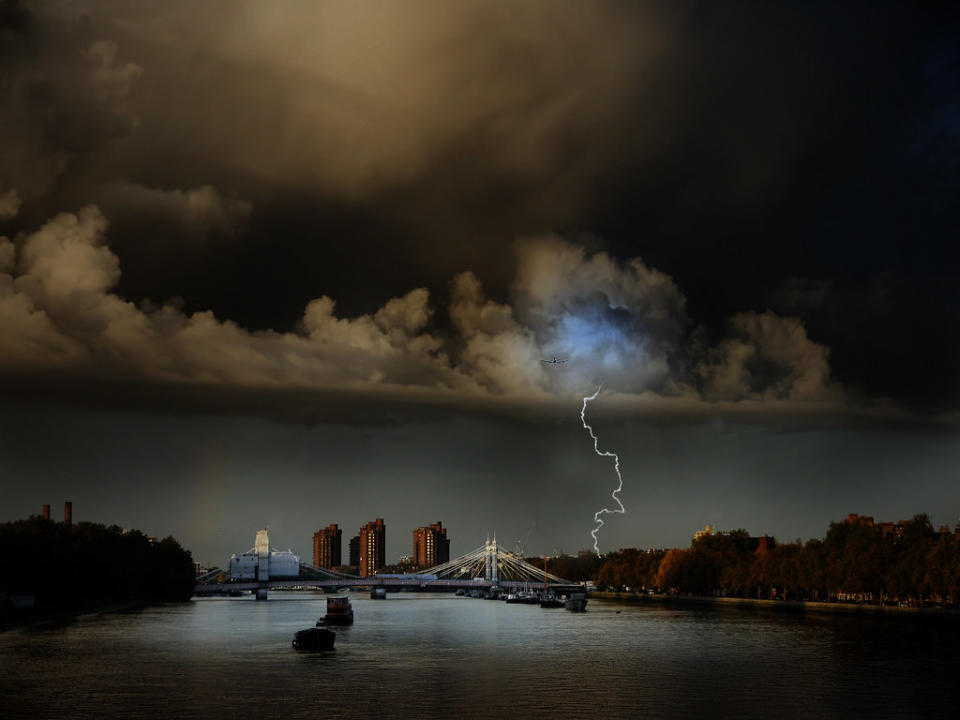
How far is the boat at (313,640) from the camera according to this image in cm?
7606

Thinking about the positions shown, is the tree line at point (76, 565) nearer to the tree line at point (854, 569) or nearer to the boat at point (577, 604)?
the boat at point (577, 604)

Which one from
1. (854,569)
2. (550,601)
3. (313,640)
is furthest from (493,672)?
(550,601)

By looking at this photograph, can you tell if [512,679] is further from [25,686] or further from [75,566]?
[75,566]

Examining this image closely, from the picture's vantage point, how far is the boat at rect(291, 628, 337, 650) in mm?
76062

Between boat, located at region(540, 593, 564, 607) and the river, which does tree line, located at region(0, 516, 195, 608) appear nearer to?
the river

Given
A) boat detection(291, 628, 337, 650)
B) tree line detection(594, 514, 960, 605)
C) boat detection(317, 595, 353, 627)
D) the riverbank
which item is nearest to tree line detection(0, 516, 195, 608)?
boat detection(317, 595, 353, 627)

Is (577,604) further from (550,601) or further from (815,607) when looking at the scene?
(815,607)

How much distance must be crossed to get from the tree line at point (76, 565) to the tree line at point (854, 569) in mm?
80625

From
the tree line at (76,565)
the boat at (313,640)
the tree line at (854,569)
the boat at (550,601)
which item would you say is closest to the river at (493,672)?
the boat at (313,640)

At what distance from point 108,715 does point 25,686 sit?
11.0m

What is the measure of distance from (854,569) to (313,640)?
6479 centimetres

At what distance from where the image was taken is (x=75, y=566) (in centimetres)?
12512

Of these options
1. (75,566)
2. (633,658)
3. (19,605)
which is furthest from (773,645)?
(75,566)

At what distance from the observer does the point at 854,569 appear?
117812 mm
